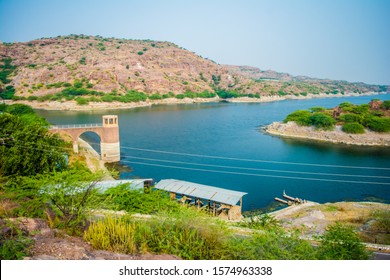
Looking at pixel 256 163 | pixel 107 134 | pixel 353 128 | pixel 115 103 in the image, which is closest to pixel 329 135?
pixel 353 128

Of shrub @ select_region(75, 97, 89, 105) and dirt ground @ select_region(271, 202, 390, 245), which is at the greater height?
shrub @ select_region(75, 97, 89, 105)

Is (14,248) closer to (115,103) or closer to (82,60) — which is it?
(115,103)

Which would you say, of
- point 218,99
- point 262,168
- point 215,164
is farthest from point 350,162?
point 218,99

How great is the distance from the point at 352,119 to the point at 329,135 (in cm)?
565

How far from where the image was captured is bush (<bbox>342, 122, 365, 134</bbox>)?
4596cm

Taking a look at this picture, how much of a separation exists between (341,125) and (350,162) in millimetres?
16440

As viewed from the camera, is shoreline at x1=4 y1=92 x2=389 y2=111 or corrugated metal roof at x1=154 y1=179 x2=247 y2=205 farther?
shoreline at x1=4 y1=92 x2=389 y2=111

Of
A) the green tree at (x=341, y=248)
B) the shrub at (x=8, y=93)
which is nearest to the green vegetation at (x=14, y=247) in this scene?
the green tree at (x=341, y=248)

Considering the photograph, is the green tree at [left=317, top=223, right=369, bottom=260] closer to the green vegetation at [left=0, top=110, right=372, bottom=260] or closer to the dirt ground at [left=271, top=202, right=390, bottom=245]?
the green vegetation at [left=0, top=110, right=372, bottom=260]

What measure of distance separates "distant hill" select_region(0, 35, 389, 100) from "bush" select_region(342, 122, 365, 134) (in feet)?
201

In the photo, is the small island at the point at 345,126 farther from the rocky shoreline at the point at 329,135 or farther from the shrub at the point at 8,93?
the shrub at the point at 8,93

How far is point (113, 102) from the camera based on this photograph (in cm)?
8200

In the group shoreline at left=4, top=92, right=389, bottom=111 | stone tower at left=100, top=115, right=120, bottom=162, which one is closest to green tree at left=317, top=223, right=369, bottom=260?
stone tower at left=100, top=115, right=120, bottom=162

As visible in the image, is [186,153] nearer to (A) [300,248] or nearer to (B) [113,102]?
(A) [300,248]
